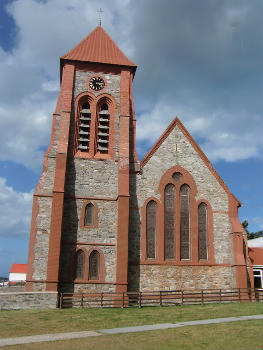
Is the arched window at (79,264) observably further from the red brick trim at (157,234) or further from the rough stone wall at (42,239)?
the red brick trim at (157,234)

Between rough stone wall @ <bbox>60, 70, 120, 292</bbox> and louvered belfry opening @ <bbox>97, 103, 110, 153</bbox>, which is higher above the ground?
louvered belfry opening @ <bbox>97, 103, 110, 153</bbox>

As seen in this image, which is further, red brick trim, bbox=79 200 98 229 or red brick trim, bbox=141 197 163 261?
red brick trim, bbox=141 197 163 261

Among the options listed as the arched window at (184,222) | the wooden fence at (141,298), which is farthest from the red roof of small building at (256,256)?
the arched window at (184,222)

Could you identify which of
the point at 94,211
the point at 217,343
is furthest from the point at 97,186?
the point at 217,343

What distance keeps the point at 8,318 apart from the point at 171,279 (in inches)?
469

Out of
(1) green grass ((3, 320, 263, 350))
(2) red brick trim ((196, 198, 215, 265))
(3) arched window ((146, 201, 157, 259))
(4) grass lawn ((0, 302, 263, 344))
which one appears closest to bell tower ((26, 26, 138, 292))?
(3) arched window ((146, 201, 157, 259))

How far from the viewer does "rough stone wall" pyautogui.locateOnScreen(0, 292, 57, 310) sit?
19.5 meters

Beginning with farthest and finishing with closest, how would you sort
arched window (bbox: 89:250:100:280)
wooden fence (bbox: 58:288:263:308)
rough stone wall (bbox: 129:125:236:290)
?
1. rough stone wall (bbox: 129:125:236:290)
2. arched window (bbox: 89:250:100:280)
3. wooden fence (bbox: 58:288:263:308)

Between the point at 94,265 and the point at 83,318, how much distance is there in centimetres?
733

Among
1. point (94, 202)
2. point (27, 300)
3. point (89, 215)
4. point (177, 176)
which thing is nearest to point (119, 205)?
point (94, 202)

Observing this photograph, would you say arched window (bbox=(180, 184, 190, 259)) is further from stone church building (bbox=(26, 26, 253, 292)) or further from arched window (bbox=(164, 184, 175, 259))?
arched window (bbox=(164, 184, 175, 259))

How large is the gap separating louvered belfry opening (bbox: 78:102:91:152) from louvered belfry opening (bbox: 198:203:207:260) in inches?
396

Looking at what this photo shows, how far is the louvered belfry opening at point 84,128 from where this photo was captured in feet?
88.2

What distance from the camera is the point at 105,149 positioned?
27.0 m
